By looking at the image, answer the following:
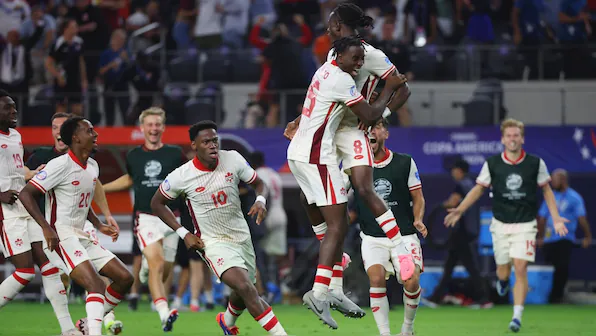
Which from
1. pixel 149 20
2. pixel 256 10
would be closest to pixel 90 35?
pixel 149 20

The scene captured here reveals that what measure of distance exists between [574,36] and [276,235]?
771 centimetres

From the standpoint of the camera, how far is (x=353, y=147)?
8805 millimetres

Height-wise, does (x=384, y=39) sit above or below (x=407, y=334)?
above

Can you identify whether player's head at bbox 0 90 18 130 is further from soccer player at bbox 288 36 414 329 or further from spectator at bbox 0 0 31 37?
spectator at bbox 0 0 31 37

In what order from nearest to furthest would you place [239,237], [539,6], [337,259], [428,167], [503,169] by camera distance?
[337,259] < [239,237] < [503,169] < [428,167] < [539,6]

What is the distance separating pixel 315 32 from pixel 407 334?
11.6m

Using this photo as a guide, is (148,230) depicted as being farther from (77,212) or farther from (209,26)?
(209,26)

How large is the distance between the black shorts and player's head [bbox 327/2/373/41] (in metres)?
10.6

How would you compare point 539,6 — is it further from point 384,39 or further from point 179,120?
point 179,120

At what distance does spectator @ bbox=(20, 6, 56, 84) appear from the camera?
20859mm

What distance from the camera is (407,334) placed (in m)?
10.1

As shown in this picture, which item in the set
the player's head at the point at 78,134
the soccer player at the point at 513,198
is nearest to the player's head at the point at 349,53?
the player's head at the point at 78,134

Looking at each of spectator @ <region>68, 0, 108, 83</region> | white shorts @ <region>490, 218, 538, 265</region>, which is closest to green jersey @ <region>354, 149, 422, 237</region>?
white shorts @ <region>490, 218, 538, 265</region>

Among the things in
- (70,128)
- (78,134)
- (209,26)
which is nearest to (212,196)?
(78,134)
